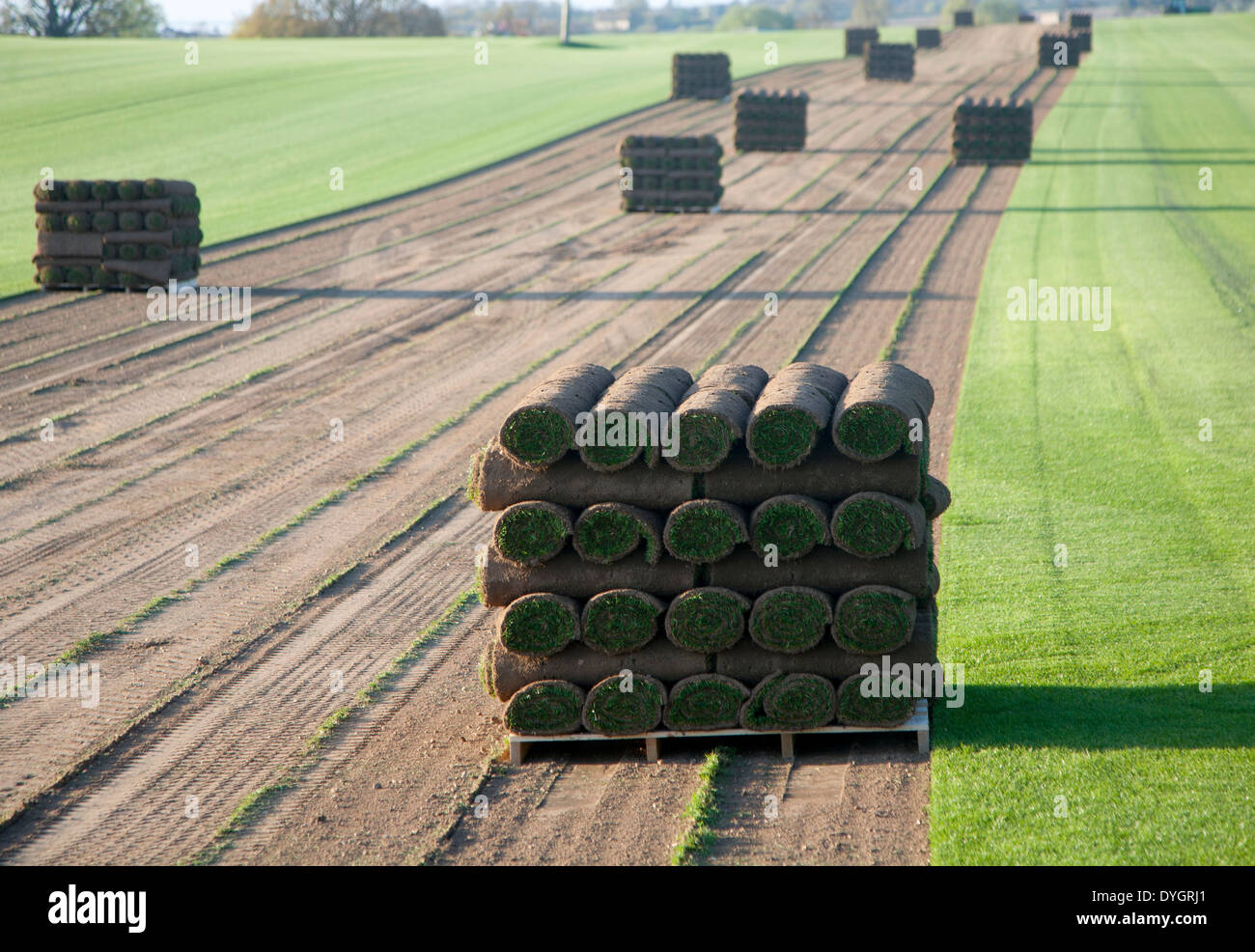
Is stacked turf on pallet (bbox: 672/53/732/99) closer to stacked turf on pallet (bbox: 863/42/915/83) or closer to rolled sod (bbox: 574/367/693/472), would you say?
stacked turf on pallet (bbox: 863/42/915/83)

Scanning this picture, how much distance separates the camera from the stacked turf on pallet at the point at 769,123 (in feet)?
144

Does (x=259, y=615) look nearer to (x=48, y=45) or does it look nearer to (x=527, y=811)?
(x=527, y=811)

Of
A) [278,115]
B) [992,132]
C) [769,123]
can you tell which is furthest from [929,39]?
[278,115]

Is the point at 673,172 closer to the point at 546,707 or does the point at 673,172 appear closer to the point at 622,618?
the point at 622,618

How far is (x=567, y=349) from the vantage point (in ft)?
70.6

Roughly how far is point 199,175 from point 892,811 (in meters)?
37.6

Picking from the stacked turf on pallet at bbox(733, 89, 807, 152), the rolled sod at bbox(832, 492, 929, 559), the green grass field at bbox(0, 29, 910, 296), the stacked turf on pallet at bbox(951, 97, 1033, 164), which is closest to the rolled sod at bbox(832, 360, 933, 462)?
the rolled sod at bbox(832, 492, 929, 559)

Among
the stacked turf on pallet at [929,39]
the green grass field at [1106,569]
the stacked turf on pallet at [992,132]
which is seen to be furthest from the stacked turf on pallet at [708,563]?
the stacked turf on pallet at [929,39]

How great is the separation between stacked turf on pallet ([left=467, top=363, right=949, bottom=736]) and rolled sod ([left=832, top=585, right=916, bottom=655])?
0.01 metres

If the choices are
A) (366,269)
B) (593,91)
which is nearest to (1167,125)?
(593,91)

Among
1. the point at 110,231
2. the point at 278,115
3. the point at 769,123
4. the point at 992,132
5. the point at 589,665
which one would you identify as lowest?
the point at 589,665

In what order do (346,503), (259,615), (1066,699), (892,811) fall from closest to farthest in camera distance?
(892,811) → (1066,699) → (259,615) → (346,503)

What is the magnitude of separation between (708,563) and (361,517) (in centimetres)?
650

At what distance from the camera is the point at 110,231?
2523 cm
